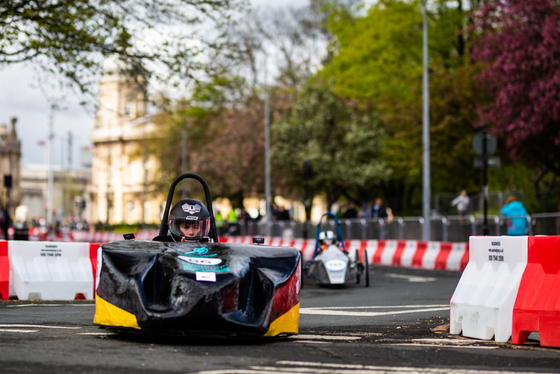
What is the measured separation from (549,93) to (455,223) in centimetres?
518

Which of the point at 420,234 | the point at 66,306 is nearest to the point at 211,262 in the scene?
the point at 66,306

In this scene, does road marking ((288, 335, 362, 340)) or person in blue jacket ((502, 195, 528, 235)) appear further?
person in blue jacket ((502, 195, 528, 235))

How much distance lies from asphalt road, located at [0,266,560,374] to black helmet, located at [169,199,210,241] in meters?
1.20

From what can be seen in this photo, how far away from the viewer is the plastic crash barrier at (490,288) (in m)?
7.88

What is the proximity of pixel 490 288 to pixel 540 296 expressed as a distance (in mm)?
641

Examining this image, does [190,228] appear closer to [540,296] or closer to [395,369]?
[395,369]

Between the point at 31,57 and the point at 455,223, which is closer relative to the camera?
the point at 31,57

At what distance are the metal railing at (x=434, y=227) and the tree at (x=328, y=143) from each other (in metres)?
7.37

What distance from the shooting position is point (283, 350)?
22.9 ft

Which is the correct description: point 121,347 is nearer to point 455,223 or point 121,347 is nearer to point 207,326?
point 207,326

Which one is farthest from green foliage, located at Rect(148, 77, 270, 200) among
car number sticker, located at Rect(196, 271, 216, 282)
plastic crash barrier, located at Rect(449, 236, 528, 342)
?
car number sticker, located at Rect(196, 271, 216, 282)

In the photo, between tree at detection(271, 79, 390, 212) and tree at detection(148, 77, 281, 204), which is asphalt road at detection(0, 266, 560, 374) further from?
tree at detection(148, 77, 281, 204)

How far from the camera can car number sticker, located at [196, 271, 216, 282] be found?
7208 millimetres

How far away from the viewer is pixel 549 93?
26.7 m
